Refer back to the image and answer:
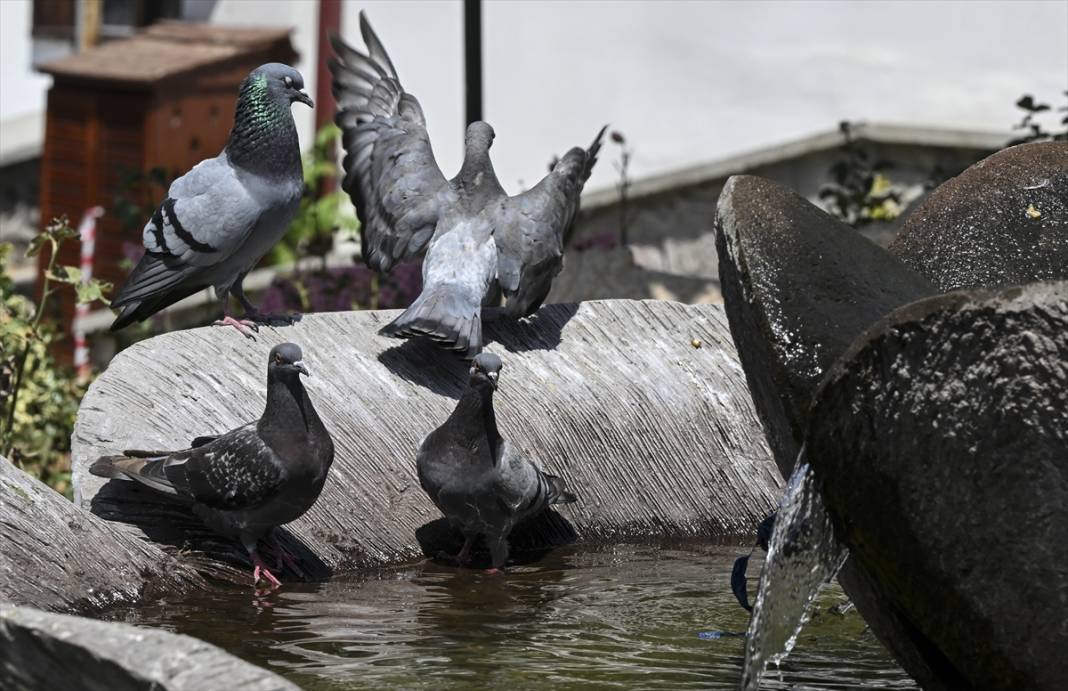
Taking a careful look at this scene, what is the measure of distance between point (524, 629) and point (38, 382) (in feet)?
12.1

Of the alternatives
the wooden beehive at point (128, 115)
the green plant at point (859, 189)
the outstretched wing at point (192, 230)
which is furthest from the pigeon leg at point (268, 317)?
the wooden beehive at point (128, 115)

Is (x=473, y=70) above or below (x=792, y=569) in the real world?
above

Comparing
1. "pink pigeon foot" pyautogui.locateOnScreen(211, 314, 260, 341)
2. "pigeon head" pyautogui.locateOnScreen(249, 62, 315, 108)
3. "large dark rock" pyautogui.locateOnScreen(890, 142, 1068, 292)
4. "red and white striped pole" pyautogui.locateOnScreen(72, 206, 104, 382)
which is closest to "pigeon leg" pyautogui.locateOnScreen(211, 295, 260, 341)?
"pink pigeon foot" pyautogui.locateOnScreen(211, 314, 260, 341)

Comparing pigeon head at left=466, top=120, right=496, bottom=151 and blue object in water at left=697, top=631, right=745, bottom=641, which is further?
pigeon head at left=466, top=120, right=496, bottom=151

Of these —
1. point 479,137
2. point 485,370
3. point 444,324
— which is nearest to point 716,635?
point 485,370

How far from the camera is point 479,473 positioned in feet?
16.5

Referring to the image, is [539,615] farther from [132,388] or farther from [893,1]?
[893,1]

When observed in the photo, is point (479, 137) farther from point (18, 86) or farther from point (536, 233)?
point (18, 86)

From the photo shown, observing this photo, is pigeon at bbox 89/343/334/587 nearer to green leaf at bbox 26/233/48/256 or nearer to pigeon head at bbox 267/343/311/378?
pigeon head at bbox 267/343/311/378

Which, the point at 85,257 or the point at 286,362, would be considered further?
the point at 85,257

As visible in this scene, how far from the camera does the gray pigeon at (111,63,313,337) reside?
19.2 ft

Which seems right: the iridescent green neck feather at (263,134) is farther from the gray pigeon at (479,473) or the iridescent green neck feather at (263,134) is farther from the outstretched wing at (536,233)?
the gray pigeon at (479,473)

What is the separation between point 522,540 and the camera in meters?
5.54

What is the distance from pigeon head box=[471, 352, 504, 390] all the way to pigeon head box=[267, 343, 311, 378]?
20.3 inches
